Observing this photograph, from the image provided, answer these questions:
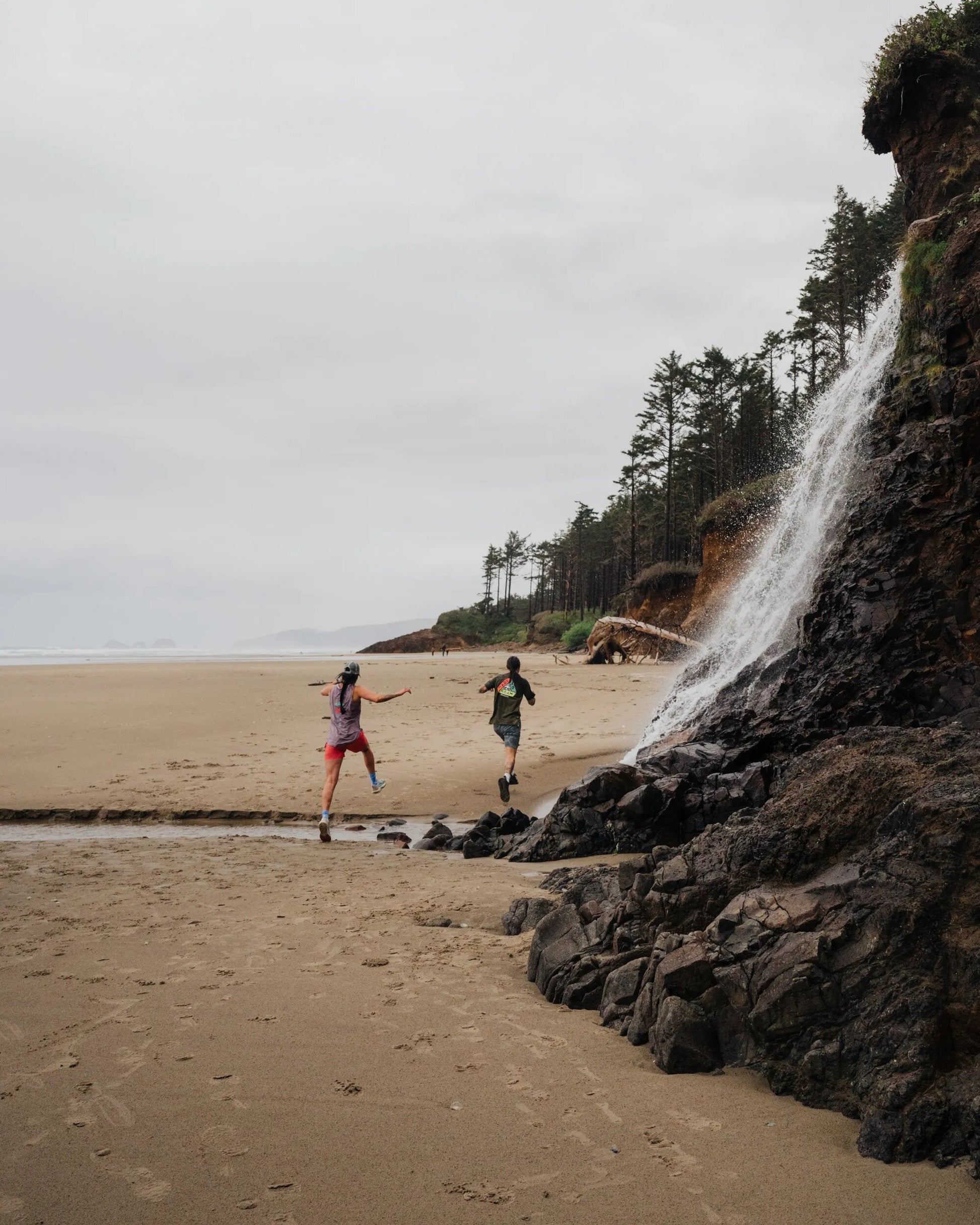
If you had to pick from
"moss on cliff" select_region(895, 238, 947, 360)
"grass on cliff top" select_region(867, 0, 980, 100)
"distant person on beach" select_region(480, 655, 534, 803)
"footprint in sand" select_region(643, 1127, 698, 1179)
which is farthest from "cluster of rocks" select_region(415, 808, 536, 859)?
"grass on cliff top" select_region(867, 0, 980, 100)

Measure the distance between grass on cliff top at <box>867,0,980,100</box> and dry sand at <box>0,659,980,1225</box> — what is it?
13.8m

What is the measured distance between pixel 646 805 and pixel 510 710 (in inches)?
162

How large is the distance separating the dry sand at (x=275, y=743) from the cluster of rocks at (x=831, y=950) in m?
6.82

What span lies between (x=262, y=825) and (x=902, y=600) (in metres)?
8.25

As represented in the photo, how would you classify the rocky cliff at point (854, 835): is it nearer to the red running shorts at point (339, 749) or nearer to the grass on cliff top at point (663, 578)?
the red running shorts at point (339, 749)

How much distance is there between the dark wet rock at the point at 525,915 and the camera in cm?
564

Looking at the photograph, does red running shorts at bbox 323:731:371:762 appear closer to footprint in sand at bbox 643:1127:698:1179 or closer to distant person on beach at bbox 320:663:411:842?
distant person on beach at bbox 320:663:411:842

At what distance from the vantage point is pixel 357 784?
1230cm

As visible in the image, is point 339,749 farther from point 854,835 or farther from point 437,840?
point 854,835

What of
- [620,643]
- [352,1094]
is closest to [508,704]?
[352,1094]

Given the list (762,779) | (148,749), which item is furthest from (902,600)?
(148,749)

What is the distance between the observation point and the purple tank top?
10.4 m

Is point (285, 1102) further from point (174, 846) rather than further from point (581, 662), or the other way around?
point (581, 662)

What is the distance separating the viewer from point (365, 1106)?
3.27m
